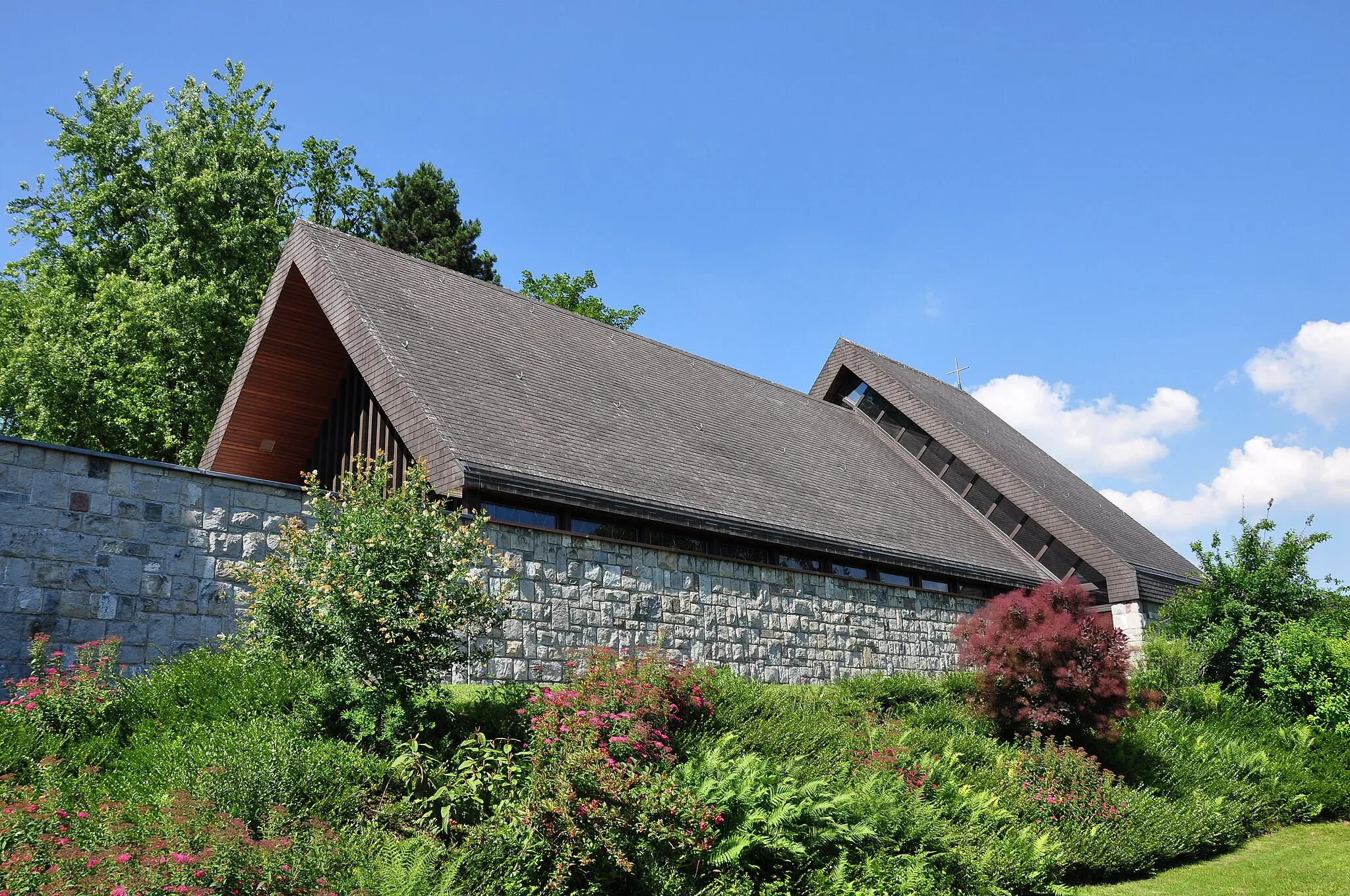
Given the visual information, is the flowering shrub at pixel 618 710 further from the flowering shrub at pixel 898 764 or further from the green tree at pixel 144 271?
the green tree at pixel 144 271

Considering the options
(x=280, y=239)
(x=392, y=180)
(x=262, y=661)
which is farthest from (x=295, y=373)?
(x=392, y=180)

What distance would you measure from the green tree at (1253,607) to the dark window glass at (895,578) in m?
5.14

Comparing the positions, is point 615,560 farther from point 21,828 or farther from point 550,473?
point 21,828

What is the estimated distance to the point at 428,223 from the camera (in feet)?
125

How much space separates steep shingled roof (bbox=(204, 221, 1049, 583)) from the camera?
13531mm

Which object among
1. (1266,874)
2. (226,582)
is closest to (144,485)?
(226,582)

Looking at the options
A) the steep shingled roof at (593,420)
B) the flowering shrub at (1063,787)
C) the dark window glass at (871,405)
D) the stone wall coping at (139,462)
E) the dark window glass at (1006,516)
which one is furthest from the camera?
the dark window glass at (871,405)

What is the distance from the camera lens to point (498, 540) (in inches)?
494

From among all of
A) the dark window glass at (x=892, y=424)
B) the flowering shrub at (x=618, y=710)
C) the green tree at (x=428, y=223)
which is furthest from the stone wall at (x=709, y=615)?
the green tree at (x=428, y=223)

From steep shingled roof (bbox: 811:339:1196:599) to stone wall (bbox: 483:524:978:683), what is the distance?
15.3 ft

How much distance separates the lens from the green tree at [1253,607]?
707 inches

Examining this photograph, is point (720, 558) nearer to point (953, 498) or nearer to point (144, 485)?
point (144, 485)

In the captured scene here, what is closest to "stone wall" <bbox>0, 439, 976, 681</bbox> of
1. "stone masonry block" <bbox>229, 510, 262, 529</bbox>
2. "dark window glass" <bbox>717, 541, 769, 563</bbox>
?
"stone masonry block" <bbox>229, 510, 262, 529</bbox>

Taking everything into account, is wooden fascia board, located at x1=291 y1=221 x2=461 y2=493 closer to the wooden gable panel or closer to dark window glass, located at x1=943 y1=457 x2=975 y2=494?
the wooden gable panel
